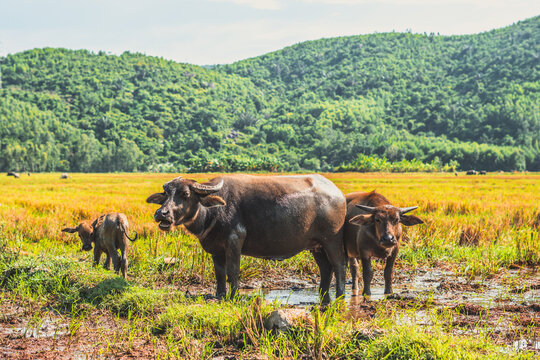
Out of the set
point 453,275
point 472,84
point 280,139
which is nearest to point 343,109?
point 280,139

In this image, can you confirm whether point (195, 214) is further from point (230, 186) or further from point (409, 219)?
point (409, 219)

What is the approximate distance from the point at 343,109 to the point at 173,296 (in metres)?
182

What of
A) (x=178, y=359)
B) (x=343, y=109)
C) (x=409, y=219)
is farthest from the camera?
(x=343, y=109)

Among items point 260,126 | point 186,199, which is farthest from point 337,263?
point 260,126

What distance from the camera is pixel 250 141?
168125 mm

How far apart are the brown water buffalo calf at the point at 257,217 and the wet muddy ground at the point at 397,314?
0.66 m

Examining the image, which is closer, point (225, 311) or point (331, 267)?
point (225, 311)

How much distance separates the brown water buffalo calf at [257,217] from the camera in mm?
6191

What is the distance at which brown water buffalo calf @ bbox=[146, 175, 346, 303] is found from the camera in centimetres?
619

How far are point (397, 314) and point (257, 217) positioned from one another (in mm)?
2078

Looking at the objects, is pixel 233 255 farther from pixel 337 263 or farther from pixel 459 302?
pixel 459 302

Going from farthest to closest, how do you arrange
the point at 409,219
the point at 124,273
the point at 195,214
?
1. the point at 124,273
2. the point at 409,219
3. the point at 195,214

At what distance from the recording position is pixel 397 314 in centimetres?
604

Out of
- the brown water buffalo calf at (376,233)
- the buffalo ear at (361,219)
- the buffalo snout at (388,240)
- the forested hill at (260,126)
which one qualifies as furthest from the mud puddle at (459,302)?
the forested hill at (260,126)
